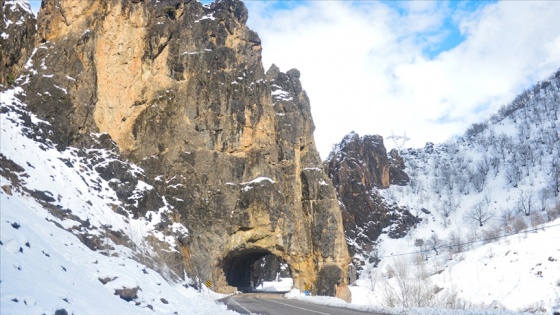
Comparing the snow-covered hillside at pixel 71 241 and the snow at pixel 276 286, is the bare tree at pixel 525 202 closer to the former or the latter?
the snow at pixel 276 286

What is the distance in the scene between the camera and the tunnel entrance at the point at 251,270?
48.8 meters

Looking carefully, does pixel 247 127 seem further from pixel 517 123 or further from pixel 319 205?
pixel 517 123

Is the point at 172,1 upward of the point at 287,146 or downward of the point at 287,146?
upward

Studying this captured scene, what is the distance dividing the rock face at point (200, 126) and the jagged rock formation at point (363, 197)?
142ft

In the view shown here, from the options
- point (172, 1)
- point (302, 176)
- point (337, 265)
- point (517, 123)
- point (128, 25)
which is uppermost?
point (517, 123)

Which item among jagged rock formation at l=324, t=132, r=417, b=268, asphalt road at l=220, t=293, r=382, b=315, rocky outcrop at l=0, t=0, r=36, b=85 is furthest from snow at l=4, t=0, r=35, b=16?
jagged rock formation at l=324, t=132, r=417, b=268

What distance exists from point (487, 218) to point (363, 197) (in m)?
28.9

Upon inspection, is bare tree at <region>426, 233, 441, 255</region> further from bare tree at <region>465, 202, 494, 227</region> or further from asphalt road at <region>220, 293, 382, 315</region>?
asphalt road at <region>220, 293, 382, 315</region>

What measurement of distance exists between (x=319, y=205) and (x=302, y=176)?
13.4 feet

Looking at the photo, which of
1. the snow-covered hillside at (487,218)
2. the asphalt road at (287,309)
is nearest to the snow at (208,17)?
the asphalt road at (287,309)

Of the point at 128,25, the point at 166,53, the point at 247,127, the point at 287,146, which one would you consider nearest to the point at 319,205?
the point at 287,146

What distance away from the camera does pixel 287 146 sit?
2004 inches

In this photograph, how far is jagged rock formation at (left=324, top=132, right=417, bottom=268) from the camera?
3716 inches

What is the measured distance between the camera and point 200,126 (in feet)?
152
